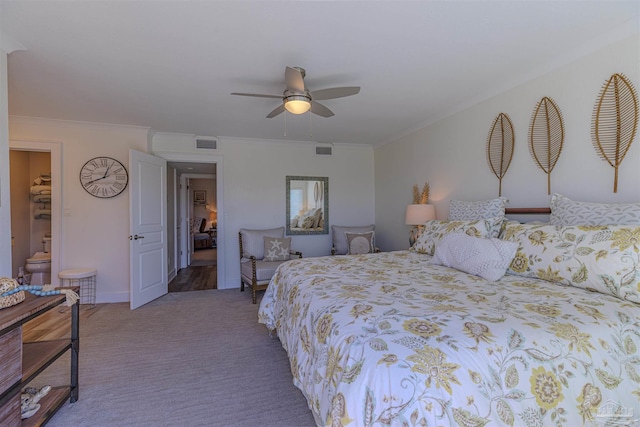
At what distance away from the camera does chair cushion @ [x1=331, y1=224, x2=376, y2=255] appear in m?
4.92

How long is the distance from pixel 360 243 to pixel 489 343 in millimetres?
3685

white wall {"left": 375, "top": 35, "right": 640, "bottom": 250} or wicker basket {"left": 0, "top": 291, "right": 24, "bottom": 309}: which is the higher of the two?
white wall {"left": 375, "top": 35, "right": 640, "bottom": 250}

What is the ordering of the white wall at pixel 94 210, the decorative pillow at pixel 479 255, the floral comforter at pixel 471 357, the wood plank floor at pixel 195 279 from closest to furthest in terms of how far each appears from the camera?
the floral comforter at pixel 471 357, the decorative pillow at pixel 479 255, the white wall at pixel 94 210, the wood plank floor at pixel 195 279

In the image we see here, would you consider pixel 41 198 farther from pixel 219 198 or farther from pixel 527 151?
pixel 527 151

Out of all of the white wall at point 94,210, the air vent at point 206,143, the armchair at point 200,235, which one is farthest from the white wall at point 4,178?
the armchair at point 200,235

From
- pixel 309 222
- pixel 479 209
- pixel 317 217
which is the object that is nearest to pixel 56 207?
pixel 309 222

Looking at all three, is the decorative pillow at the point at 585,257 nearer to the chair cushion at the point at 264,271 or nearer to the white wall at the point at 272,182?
the chair cushion at the point at 264,271

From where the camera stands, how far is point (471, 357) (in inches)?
39.6

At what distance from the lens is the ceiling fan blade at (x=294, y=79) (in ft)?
6.95

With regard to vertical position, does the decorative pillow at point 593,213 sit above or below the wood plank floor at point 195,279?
above

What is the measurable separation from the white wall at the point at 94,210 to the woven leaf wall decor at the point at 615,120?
16.6ft

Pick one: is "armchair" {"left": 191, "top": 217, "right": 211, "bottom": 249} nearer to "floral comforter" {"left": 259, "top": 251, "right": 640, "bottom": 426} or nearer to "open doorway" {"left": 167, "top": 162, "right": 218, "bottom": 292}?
"open doorway" {"left": 167, "top": 162, "right": 218, "bottom": 292}

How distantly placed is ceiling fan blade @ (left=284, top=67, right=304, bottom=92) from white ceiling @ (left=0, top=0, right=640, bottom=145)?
19 cm

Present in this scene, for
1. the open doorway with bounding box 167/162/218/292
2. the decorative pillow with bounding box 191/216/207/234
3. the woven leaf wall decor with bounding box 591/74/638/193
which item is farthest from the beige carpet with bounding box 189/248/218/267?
the woven leaf wall decor with bounding box 591/74/638/193
